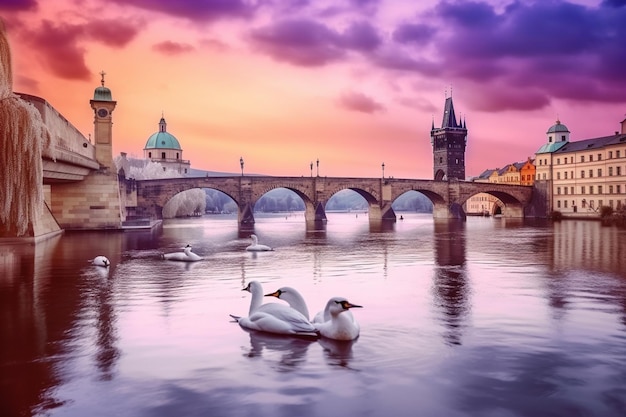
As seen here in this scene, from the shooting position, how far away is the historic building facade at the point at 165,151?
147m

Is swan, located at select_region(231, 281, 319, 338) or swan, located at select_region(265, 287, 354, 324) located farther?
swan, located at select_region(265, 287, 354, 324)

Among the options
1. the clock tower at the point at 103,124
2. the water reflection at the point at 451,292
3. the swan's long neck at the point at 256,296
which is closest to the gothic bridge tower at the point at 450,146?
the clock tower at the point at 103,124

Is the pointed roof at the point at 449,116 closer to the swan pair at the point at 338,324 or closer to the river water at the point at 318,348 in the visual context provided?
the river water at the point at 318,348

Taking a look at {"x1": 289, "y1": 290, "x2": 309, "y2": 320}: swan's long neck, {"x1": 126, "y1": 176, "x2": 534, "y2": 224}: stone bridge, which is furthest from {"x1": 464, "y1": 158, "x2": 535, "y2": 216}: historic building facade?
{"x1": 289, "y1": 290, "x2": 309, "y2": 320}: swan's long neck

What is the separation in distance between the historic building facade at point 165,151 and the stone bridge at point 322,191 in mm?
71968

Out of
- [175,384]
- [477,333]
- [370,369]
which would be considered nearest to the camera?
[175,384]

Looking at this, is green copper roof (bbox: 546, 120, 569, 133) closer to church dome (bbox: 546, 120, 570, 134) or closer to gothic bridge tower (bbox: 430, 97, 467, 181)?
church dome (bbox: 546, 120, 570, 134)

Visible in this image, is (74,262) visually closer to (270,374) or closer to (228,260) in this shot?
(228,260)

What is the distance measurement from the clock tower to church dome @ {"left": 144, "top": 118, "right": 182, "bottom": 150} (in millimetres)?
106973

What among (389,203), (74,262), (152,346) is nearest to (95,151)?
(74,262)

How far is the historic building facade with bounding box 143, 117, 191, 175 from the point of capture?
14662 cm

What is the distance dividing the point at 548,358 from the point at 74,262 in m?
19.3

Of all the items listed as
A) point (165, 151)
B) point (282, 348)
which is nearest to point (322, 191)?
point (282, 348)

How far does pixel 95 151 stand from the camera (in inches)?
1673
